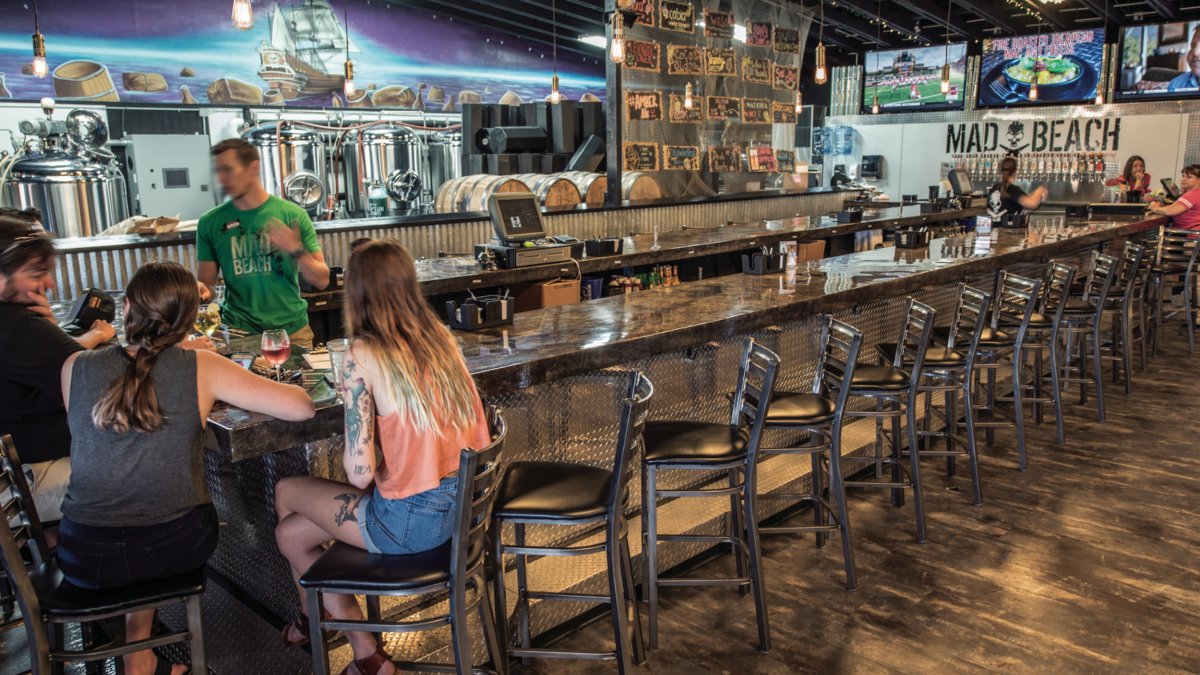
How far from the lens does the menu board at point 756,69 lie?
9672mm

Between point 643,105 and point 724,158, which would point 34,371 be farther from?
point 724,158

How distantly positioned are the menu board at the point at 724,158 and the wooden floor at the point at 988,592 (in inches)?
216

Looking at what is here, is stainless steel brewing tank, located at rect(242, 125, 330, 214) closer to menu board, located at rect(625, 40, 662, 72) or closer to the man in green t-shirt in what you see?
menu board, located at rect(625, 40, 662, 72)

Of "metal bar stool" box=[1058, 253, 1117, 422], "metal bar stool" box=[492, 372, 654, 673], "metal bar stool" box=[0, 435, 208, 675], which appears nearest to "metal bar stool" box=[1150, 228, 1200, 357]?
"metal bar stool" box=[1058, 253, 1117, 422]

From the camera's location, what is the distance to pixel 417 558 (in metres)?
2.07

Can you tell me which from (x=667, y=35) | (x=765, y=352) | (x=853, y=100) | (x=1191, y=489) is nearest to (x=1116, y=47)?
(x=853, y=100)

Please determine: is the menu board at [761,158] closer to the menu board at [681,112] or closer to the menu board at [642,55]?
the menu board at [681,112]

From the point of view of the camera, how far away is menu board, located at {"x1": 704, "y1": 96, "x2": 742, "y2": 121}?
927 cm

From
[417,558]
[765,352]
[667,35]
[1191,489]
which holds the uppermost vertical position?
[667,35]

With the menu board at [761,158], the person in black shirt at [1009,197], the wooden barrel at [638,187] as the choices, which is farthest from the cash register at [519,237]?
the menu board at [761,158]

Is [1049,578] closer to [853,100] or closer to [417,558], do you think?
[417,558]

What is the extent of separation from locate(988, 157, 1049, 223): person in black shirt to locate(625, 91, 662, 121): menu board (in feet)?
10.7

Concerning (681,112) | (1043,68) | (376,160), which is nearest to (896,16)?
(1043,68)

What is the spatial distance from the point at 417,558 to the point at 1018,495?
3.39 m
